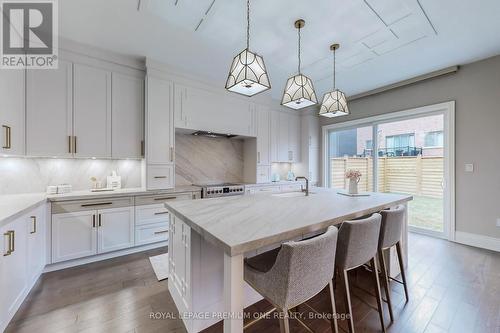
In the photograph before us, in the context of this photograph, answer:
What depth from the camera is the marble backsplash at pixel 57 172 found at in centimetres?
247

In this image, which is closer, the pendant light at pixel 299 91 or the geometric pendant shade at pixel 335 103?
the pendant light at pixel 299 91

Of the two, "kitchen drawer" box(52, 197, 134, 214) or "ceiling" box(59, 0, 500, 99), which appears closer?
"ceiling" box(59, 0, 500, 99)

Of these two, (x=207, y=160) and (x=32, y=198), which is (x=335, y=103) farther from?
(x=32, y=198)

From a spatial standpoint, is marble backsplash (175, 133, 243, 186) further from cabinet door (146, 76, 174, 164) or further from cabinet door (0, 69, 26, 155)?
cabinet door (0, 69, 26, 155)

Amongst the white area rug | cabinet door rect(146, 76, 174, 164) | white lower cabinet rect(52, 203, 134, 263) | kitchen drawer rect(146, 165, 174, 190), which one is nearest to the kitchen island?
the white area rug

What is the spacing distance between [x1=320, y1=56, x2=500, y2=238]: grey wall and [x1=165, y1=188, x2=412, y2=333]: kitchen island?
241 centimetres

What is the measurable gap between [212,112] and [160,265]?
2.48 metres

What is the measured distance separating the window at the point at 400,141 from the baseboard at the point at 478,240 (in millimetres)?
1633

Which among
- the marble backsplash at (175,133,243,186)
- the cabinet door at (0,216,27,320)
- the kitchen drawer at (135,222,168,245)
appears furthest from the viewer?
the marble backsplash at (175,133,243,186)

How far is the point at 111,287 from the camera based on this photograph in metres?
2.07

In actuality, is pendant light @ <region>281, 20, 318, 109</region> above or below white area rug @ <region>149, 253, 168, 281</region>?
above

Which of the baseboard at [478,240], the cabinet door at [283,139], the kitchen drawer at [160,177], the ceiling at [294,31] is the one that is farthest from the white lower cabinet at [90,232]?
the baseboard at [478,240]

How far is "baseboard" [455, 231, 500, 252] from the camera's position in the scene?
293cm

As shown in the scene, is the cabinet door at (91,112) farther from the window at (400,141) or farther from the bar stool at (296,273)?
the window at (400,141)
